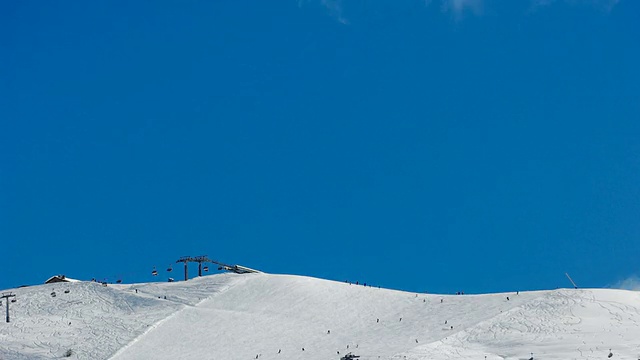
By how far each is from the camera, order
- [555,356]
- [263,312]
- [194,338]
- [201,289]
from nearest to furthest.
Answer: [555,356]
[194,338]
[263,312]
[201,289]

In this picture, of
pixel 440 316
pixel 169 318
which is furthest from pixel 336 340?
pixel 169 318

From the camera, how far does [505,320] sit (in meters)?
91.6

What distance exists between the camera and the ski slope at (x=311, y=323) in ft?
284

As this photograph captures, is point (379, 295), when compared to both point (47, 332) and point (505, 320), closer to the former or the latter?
point (505, 320)

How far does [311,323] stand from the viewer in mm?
98375

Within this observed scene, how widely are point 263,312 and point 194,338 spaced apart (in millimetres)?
8912

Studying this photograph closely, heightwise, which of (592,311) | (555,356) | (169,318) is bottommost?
(555,356)

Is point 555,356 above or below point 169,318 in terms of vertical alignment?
below

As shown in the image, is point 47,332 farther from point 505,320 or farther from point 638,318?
point 638,318

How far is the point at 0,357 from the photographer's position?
291 ft

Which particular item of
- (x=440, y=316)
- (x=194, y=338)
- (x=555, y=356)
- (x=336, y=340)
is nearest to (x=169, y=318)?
(x=194, y=338)

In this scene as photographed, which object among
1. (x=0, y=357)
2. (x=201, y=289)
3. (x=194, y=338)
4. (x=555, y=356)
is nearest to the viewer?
(x=555, y=356)

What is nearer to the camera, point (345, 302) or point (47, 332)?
point (47, 332)

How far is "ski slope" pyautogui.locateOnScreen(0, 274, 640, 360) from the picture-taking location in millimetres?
86562
